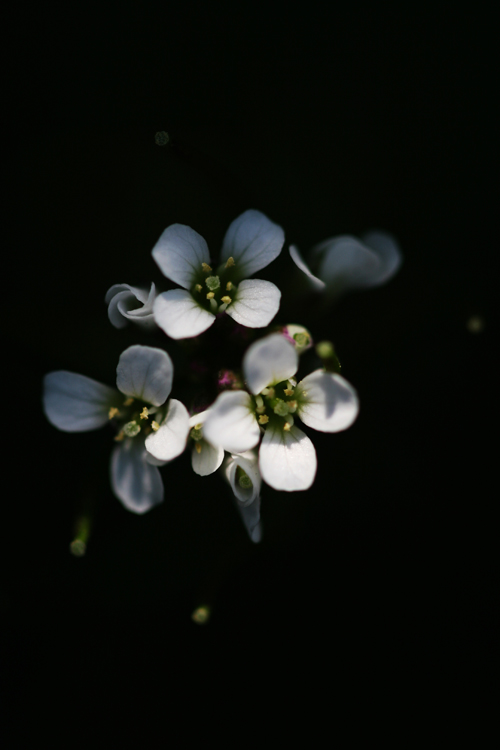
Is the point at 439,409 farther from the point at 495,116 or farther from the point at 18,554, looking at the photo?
the point at 18,554

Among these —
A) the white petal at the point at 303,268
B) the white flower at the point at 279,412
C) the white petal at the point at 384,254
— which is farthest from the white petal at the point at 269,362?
the white petal at the point at 384,254

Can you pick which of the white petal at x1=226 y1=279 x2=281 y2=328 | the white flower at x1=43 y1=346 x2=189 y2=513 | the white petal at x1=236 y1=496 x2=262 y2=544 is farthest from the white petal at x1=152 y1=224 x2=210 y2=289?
the white petal at x1=236 y1=496 x2=262 y2=544

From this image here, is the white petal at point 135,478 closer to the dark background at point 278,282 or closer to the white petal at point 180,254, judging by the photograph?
the dark background at point 278,282

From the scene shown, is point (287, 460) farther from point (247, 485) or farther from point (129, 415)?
point (129, 415)

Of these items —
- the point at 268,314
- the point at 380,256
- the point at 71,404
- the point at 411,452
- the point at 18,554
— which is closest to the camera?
the point at 268,314

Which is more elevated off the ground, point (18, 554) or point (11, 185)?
point (11, 185)

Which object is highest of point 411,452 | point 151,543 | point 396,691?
point 411,452

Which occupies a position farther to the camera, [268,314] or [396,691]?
[396,691]

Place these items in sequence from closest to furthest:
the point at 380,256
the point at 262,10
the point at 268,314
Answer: the point at 268,314, the point at 380,256, the point at 262,10

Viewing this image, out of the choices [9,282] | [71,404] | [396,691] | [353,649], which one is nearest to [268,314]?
[71,404]
